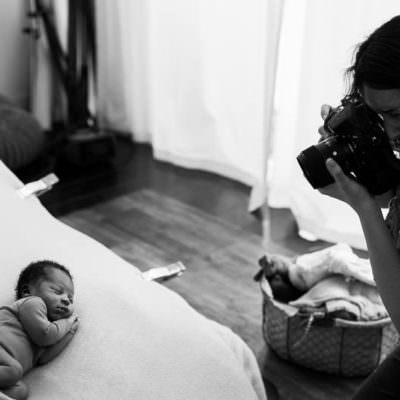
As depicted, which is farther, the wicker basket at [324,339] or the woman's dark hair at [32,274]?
the wicker basket at [324,339]

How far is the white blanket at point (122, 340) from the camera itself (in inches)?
46.5

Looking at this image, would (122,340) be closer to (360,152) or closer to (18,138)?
(360,152)

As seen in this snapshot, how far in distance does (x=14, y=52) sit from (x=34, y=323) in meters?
2.80

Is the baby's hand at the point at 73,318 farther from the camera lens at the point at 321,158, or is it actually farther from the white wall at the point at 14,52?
the white wall at the point at 14,52

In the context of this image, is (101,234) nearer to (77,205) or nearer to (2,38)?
(77,205)

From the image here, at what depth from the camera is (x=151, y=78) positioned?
10.7ft

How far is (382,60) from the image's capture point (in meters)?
1.05

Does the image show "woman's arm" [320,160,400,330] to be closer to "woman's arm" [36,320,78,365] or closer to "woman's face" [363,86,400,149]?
"woman's face" [363,86,400,149]

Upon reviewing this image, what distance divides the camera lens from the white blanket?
1.32 ft

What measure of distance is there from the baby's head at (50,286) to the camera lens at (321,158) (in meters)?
0.53

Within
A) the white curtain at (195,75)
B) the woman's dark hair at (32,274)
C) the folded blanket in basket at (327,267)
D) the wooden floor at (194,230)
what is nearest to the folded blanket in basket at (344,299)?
the folded blanket in basket at (327,267)

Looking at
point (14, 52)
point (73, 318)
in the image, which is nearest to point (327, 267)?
point (73, 318)

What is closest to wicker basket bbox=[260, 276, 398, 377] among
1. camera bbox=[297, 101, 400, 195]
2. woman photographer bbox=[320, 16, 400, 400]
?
woman photographer bbox=[320, 16, 400, 400]

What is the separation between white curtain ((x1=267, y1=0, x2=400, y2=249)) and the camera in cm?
223
